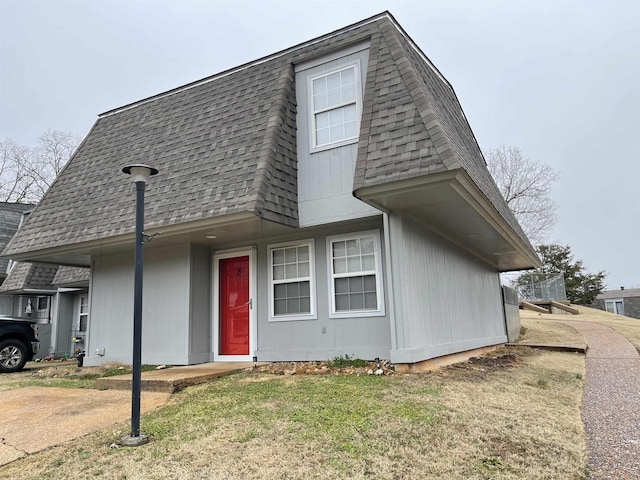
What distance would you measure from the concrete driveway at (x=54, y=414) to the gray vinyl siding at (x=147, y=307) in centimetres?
197

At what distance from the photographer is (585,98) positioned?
47688mm

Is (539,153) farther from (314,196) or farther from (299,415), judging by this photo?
(299,415)

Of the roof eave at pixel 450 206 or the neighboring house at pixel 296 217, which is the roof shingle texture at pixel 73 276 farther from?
the roof eave at pixel 450 206

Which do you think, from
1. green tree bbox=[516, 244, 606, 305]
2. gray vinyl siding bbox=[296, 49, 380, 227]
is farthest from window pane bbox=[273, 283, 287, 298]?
green tree bbox=[516, 244, 606, 305]

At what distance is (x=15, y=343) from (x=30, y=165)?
2129 cm

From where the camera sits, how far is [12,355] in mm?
9969

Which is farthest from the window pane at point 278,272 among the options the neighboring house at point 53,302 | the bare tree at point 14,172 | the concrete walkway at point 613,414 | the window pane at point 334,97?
the bare tree at point 14,172

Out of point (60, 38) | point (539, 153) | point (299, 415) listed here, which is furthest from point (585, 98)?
point (299, 415)

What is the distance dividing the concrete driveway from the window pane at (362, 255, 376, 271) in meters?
3.47

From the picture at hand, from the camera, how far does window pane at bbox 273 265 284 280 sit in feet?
26.7

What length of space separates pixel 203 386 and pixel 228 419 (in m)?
1.89

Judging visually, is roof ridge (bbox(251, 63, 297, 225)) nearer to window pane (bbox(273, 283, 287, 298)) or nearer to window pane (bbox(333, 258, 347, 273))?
window pane (bbox(333, 258, 347, 273))

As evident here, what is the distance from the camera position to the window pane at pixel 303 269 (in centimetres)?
787

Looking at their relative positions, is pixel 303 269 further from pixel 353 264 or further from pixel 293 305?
pixel 353 264
